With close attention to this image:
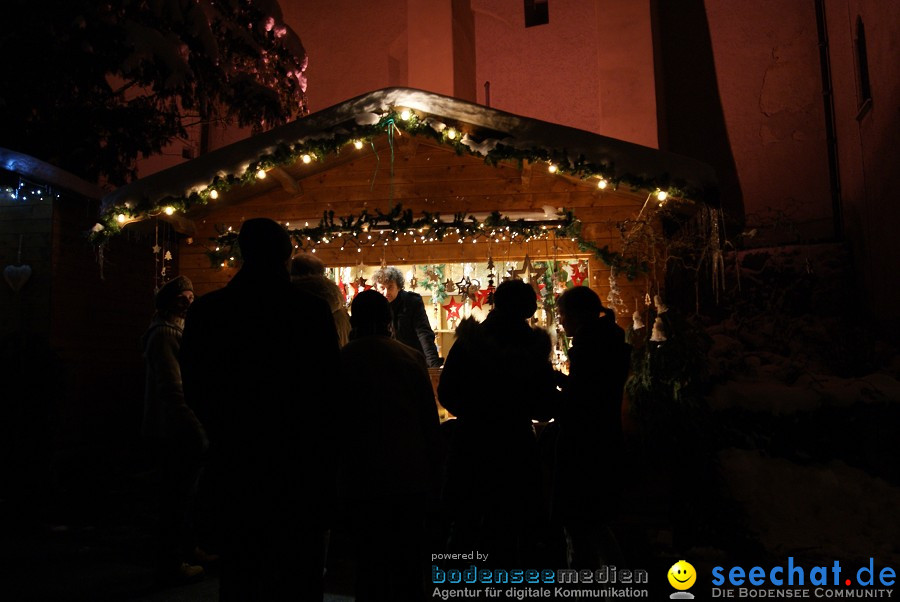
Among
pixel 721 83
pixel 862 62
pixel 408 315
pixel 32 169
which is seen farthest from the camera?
pixel 721 83

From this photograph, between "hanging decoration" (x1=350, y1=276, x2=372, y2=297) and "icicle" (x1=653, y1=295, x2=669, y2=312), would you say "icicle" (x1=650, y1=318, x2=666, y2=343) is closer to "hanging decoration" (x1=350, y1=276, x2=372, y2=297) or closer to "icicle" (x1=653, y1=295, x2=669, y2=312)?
"icicle" (x1=653, y1=295, x2=669, y2=312)

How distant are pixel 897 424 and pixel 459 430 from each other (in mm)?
4980

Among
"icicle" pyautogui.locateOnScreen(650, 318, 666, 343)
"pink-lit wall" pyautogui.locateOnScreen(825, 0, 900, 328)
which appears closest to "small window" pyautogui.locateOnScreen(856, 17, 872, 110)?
"pink-lit wall" pyautogui.locateOnScreen(825, 0, 900, 328)

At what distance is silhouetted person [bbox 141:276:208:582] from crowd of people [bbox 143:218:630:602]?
0.02 meters

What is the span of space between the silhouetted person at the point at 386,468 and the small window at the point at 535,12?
47.2 ft

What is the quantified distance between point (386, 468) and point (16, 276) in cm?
697

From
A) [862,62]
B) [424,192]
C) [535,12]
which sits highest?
[535,12]

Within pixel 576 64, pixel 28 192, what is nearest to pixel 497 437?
pixel 28 192

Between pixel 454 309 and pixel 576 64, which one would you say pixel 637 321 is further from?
pixel 576 64

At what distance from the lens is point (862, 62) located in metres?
9.50

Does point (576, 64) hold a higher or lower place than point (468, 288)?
higher

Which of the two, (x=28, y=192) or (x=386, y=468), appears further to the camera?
(x=28, y=192)

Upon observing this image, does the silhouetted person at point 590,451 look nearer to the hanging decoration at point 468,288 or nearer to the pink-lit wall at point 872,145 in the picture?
the hanging decoration at point 468,288

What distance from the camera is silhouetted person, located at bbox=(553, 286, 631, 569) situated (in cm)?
311
